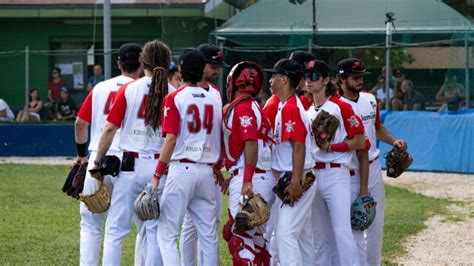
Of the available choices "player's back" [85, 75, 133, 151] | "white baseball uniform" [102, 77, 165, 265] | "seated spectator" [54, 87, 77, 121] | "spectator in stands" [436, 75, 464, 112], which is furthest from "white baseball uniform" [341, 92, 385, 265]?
"seated spectator" [54, 87, 77, 121]

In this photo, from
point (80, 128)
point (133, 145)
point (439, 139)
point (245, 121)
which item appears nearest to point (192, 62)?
point (245, 121)

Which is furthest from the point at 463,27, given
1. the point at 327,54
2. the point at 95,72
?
the point at 95,72

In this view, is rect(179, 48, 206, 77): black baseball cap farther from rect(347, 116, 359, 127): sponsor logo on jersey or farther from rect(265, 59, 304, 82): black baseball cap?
rect(347, 116, 359, 127): sponsor logo on jersey

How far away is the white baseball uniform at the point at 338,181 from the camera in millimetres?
8391

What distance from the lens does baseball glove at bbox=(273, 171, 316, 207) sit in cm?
801

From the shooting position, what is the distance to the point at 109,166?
8180 millimetres

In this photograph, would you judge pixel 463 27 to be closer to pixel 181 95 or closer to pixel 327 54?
pixel 327 54

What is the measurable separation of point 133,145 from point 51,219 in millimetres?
5681

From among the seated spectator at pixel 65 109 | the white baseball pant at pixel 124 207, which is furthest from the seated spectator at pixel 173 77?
the seated spectator at pixel 65 109

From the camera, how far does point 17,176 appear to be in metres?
19.8

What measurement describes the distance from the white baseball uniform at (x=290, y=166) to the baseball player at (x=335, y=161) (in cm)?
21

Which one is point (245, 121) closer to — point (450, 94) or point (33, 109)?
point (450, 94)

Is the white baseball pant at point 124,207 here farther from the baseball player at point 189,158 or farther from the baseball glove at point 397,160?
the baseball glove at point 397,160

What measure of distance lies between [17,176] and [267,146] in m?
12.5
